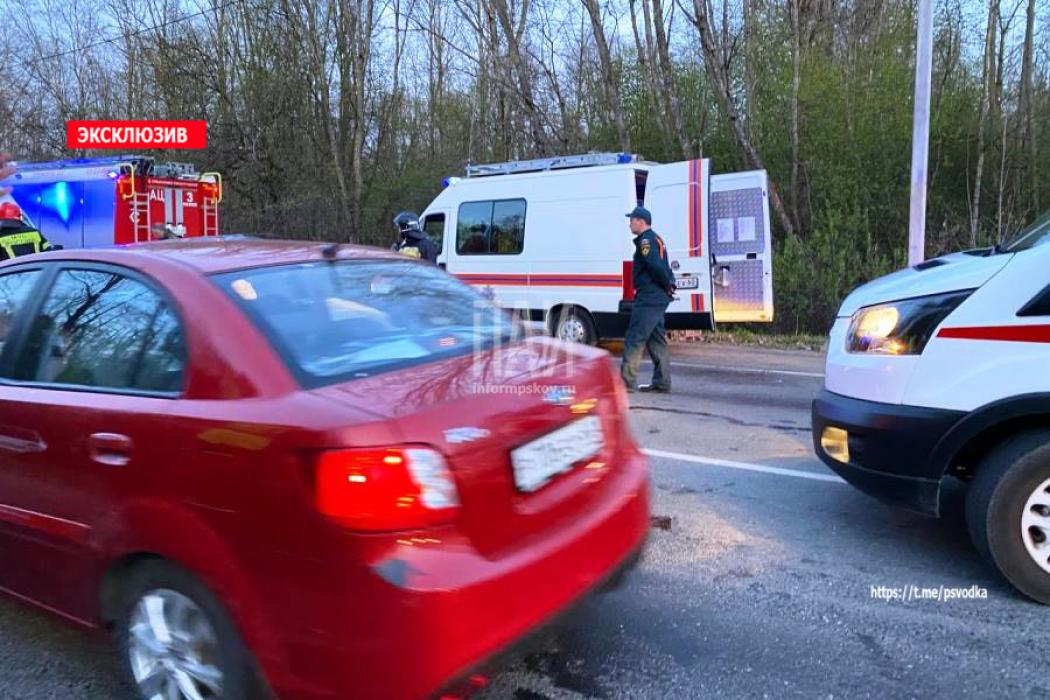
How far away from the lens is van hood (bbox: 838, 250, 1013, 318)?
3.47m

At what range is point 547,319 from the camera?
11234 mm

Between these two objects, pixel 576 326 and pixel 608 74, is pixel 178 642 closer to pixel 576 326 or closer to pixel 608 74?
pixel 576 326

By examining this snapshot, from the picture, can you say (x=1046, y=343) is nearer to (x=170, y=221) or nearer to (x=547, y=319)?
(x=547, y=319)

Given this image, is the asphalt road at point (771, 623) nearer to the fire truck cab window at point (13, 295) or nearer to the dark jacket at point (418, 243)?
the fire truck cab window at point (13, 295)

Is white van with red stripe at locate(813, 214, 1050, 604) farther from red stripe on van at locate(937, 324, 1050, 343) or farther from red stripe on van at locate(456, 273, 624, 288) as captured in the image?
red stripe on van at locate(456, 273, 624, 288)

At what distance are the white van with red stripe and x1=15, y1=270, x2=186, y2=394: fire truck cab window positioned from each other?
2.91 metres

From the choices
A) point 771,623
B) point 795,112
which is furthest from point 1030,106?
point 771,623

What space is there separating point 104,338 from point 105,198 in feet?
41.8

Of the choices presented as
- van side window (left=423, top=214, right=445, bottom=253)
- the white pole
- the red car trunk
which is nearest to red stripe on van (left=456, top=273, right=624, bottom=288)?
van side window (left=423, top=214, right=445, bottom=253)

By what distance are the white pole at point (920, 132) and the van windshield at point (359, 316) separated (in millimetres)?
8981

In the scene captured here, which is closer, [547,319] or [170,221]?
[547,319]

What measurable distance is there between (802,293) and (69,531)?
38.6 feet

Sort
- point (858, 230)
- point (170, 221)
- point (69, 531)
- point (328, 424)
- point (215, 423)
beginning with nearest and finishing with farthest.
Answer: point (328, 424) < point (215, 423) < point (69, 531) < point (858, 230) < point (170, 221)

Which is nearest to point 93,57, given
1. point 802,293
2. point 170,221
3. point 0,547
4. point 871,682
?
point 170,221
